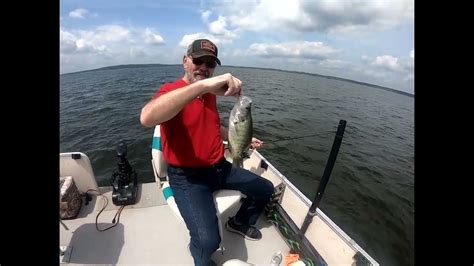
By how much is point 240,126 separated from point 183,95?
76 cm

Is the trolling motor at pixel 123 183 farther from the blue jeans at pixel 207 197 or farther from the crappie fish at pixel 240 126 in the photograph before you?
the crappie fish at pixel 240 126

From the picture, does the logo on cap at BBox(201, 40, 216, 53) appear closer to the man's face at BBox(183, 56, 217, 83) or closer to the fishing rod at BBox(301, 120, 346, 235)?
the man's face at BBox(183, 56, 217, 83)

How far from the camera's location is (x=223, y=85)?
8.84 ft

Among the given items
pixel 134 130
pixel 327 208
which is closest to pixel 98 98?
pixel 134 130

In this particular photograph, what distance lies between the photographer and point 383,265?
20.7 feet

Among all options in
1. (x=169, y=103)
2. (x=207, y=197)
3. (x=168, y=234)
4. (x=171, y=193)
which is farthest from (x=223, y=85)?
(x=168, y=234)

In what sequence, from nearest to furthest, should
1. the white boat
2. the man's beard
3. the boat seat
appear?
the man's beard → the boat seat → the white boat

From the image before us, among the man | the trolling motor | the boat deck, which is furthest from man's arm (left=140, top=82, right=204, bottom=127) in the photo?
the trolling motor

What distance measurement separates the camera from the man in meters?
2.73
